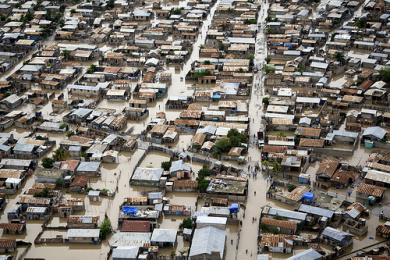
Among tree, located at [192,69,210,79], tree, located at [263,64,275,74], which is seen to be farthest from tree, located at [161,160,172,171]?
tree, located at [263,64,275,74]

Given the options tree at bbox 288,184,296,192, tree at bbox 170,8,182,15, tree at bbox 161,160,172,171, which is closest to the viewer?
tree at bbox 288,184,296,192

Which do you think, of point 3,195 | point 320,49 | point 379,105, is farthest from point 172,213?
point 320,49

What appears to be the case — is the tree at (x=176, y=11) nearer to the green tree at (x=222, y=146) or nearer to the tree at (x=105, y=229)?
the green tree at (x=222, y=146)

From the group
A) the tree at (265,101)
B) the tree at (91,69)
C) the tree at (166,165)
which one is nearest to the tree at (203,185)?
the tree at (166,165)

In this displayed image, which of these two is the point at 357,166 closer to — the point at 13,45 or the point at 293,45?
the point at 293,45

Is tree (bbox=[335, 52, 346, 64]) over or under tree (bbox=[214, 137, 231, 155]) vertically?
over

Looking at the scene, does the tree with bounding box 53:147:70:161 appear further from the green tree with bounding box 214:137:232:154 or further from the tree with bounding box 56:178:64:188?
the green tree with bounding box 214:137:232:154
